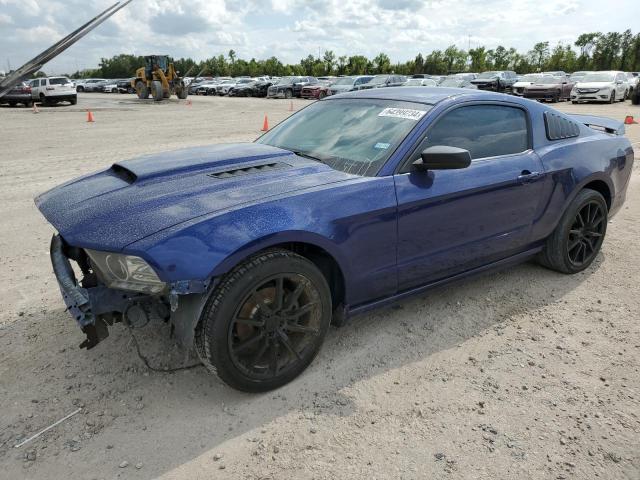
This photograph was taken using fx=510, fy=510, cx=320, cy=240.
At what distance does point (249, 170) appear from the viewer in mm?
3092

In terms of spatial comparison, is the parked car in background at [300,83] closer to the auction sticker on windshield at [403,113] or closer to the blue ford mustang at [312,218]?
the blue ford mustang at [312,218]

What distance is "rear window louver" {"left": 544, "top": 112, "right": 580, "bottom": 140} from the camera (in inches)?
157

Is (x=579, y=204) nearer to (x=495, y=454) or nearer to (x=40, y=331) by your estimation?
(x=495, y=454)

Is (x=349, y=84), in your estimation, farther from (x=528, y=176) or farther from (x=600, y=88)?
(x=528, y=176)

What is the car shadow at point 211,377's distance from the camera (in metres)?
2.41

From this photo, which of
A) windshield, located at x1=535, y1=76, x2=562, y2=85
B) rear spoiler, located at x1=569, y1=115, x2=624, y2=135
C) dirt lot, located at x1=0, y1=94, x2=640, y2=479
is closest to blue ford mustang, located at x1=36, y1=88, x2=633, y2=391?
dirt lot, located at x1=0, y1=94, x2=640, y2=479

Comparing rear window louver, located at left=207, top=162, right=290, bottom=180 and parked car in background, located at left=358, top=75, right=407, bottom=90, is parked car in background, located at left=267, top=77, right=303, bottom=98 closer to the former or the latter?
parked car in background, located at left=358, top=75, right=407, bottom=90

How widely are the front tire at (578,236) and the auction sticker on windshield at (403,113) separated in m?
1.65

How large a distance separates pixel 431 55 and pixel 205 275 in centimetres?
6720

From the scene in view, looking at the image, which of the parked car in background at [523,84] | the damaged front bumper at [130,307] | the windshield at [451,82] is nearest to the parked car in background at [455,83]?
the windshield at [451,82]

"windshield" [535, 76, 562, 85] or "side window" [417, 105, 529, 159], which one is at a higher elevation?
"side window" [417, 105, 529, 159]

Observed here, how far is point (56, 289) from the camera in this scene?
12.9ft

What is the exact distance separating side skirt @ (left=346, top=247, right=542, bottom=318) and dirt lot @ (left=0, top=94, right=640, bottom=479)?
28 cm

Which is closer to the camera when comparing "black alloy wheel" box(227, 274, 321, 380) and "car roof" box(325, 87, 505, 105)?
"black alloy wheel" box(227, 274, 321, 380)
